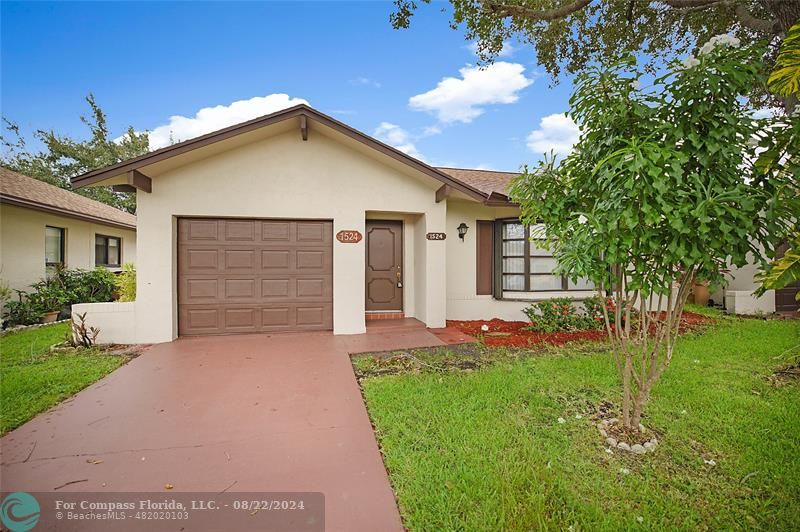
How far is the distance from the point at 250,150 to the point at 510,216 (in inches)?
236

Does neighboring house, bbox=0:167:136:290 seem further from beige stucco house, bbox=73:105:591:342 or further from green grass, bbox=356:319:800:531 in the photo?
green grass, bbox=356:319:800:531

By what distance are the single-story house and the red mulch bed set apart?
0.82 m

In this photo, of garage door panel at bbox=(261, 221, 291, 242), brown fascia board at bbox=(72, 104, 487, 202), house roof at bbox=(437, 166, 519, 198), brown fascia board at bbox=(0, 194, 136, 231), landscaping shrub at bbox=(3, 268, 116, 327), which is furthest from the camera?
house roof at bbox=(437, 166, 519, 198)

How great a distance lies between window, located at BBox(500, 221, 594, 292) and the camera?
7.88 meters

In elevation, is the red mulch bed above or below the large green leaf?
below

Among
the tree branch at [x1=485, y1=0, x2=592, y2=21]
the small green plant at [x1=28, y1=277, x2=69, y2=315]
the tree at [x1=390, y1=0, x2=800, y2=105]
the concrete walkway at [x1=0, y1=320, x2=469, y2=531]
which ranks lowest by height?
the concrete walkway at [x1=0, y1=320, x2=469, y2=531]

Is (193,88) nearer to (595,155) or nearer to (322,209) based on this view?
(322,209)

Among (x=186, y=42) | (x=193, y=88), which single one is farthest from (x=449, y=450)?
(x=193, y=88)

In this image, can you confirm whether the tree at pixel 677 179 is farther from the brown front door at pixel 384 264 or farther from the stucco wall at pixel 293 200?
the brown front door at pixel 384 264

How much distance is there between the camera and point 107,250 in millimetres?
12320

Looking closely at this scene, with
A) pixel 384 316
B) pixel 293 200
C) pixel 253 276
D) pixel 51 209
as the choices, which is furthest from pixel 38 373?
pixel 51 209

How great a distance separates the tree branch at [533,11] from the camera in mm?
5719

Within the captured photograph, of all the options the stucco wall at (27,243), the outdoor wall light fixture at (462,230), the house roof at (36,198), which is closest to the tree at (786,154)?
the outdoor wall light fixture at (462,230)

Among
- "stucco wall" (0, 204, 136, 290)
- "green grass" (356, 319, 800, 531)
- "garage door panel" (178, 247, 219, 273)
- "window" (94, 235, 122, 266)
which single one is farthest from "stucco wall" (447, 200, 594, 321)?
"window" (94, 235, 122, 266)
